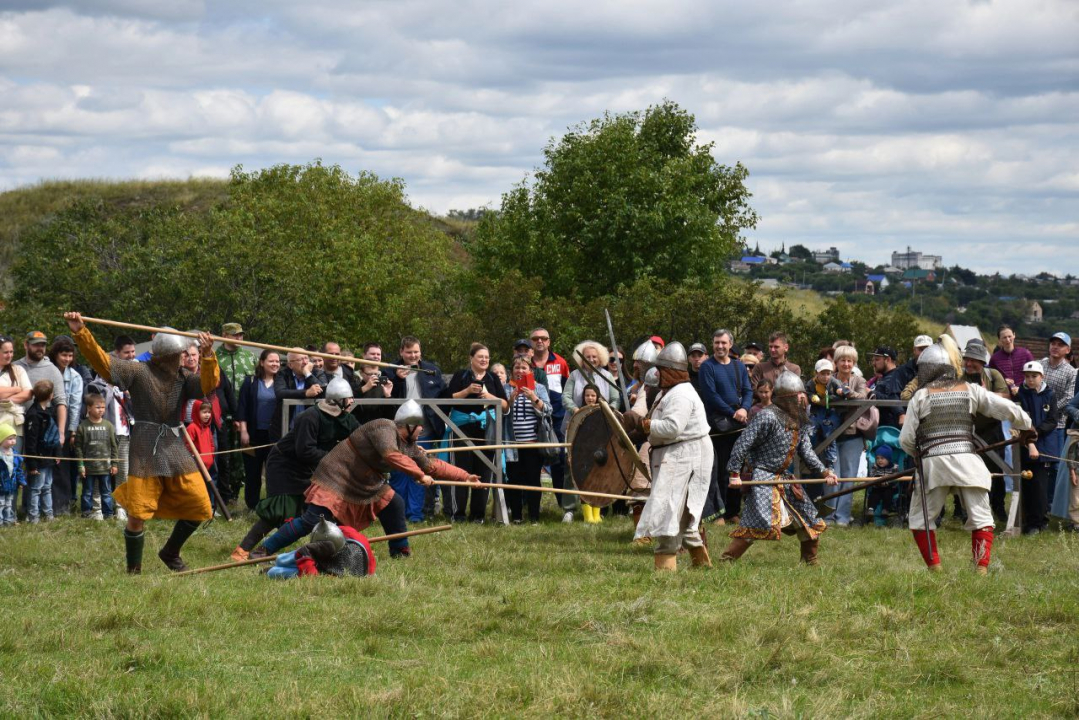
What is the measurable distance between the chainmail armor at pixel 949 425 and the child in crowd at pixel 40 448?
25.1ft

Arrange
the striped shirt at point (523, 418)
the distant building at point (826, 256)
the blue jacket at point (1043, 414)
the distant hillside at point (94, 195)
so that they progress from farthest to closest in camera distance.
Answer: the distant building at point (826, 256) → the distant hillside at point (94, 195) → the striped shirt at point (523, 418) → the blue jacket at point (1043, 414)

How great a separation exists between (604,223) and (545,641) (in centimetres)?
3412

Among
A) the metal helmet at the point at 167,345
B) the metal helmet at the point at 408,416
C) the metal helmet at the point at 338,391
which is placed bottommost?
the metal helmet at the point at 408,416

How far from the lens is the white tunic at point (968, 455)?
28.7 feet

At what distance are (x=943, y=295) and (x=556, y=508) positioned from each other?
10852 centimetres

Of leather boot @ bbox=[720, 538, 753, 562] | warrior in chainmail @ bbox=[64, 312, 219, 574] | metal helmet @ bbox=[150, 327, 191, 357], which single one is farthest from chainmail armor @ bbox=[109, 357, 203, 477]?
leather boot @ bbox=[720, 538, 753, 562]

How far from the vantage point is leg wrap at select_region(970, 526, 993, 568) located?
28.9 feet

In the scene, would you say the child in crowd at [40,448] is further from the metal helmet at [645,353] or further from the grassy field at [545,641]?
the metal helmet at [645,353]

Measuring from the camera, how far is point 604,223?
40312 millimetres

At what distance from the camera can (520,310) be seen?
2264 cm

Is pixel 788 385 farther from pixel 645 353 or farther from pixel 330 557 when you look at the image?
pixel 330 557

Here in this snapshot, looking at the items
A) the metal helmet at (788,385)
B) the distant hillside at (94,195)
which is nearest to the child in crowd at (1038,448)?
the metal helmet at (788,385)

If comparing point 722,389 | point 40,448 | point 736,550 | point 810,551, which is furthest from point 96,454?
point 810,551

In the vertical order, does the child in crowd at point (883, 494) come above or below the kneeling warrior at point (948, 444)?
below
